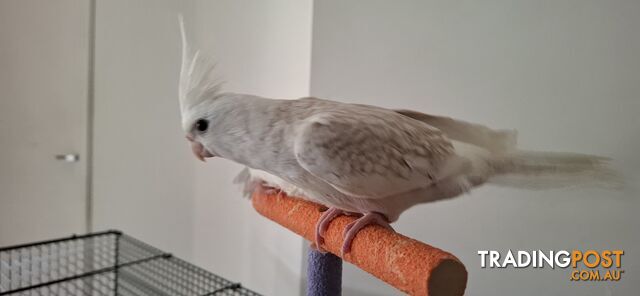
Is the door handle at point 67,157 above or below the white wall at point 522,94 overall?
below

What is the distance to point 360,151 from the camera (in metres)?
0.57

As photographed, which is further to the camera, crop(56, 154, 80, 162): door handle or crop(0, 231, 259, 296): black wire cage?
crop(56, 154, 80, 162): door handle

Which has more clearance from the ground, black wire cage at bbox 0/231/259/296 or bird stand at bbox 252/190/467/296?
bird stand at bbox 252/190/467/296

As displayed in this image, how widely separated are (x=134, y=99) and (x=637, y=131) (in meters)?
1.37

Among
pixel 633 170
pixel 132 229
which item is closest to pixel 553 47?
pixel 633 170

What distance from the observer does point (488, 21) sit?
0.85 m

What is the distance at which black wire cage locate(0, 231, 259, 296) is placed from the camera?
3.85ft

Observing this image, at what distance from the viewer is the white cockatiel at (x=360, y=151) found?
1.87 ft

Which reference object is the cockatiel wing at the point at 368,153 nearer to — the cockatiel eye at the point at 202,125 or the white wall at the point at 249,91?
the cockatiel eye at the point at 202,125

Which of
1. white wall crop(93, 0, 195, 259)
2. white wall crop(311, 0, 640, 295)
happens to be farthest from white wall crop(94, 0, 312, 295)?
white wall crop(311, 0, 640, 295)

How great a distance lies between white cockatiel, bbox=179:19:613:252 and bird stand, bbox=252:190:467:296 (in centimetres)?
4

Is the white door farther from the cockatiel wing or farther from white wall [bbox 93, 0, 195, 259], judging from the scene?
the cockatiel wing

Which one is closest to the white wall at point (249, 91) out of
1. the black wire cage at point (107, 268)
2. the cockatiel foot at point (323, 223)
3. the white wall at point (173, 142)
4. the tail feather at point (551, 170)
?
the white wall at point (173, 142)

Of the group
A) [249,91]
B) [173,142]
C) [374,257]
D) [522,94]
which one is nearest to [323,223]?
[374,257]
